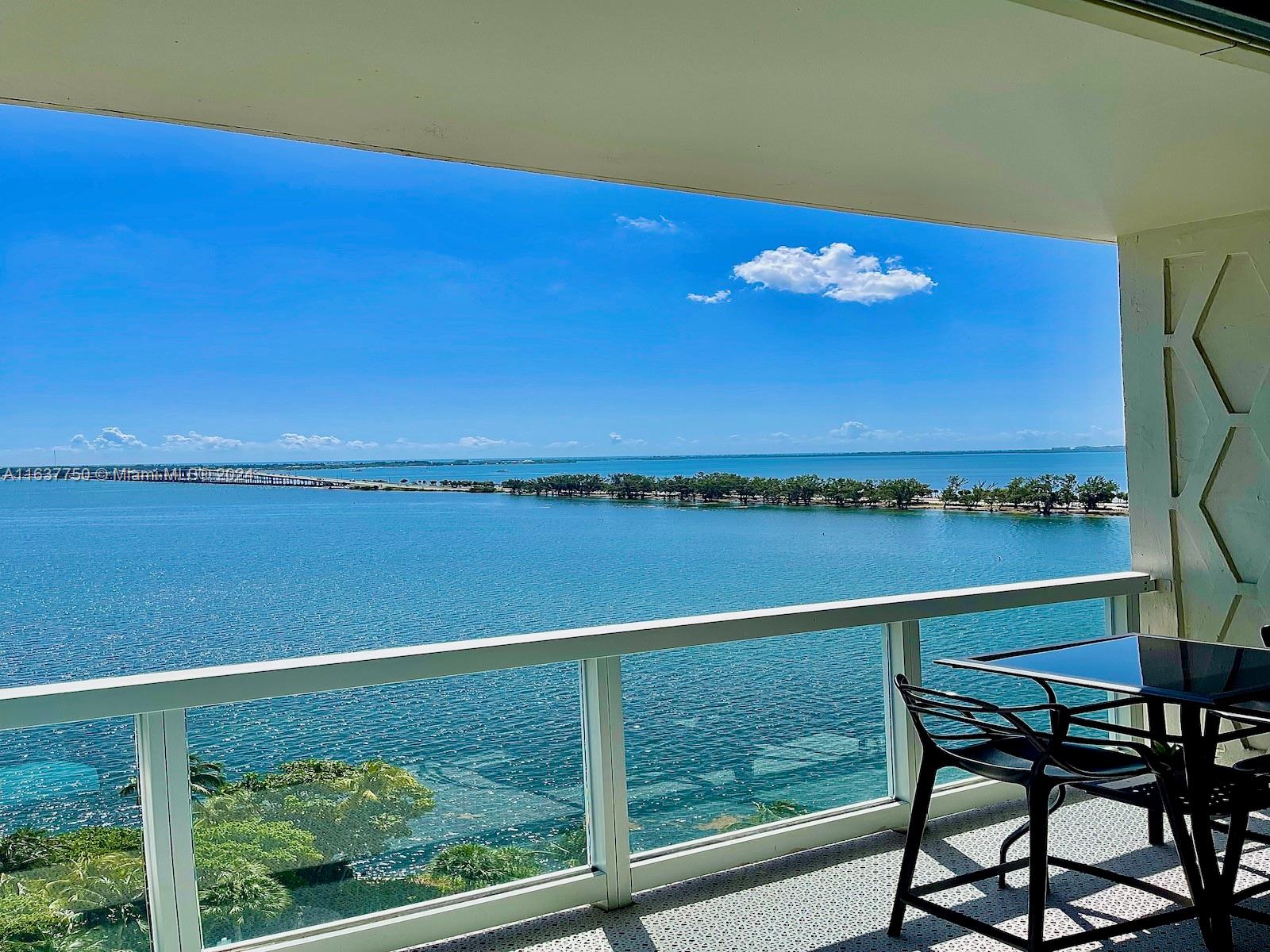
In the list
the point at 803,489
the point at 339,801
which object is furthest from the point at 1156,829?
the point at 803,489

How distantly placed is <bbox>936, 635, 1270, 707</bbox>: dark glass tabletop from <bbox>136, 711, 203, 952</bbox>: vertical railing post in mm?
2180

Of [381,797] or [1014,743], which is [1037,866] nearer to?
[1014,743]

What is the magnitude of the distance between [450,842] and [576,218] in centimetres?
3755

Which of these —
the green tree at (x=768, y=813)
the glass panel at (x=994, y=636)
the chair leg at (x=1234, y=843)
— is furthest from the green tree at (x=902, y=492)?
the chair leg at (x=1234, y=843)

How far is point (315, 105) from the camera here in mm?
2803

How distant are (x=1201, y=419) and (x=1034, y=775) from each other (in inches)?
101

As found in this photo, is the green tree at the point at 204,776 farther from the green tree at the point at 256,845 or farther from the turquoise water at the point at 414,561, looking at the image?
the turquoise water at the point at 414,561

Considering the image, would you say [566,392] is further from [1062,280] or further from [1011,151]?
[1011,151]

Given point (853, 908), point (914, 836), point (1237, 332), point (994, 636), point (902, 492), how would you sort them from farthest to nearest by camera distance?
point (902, 492)
point (1237, 332)
point (994, 636)
point (853, 908)
point (914, 836)

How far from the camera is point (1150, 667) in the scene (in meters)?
3.15

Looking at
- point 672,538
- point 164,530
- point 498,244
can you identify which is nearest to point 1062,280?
point 672,538

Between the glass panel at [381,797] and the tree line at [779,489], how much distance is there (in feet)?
89.5

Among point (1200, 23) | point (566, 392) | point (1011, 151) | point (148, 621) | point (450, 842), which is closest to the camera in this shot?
point (1200, 23)

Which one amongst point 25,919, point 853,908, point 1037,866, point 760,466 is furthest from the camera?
point 760,466
